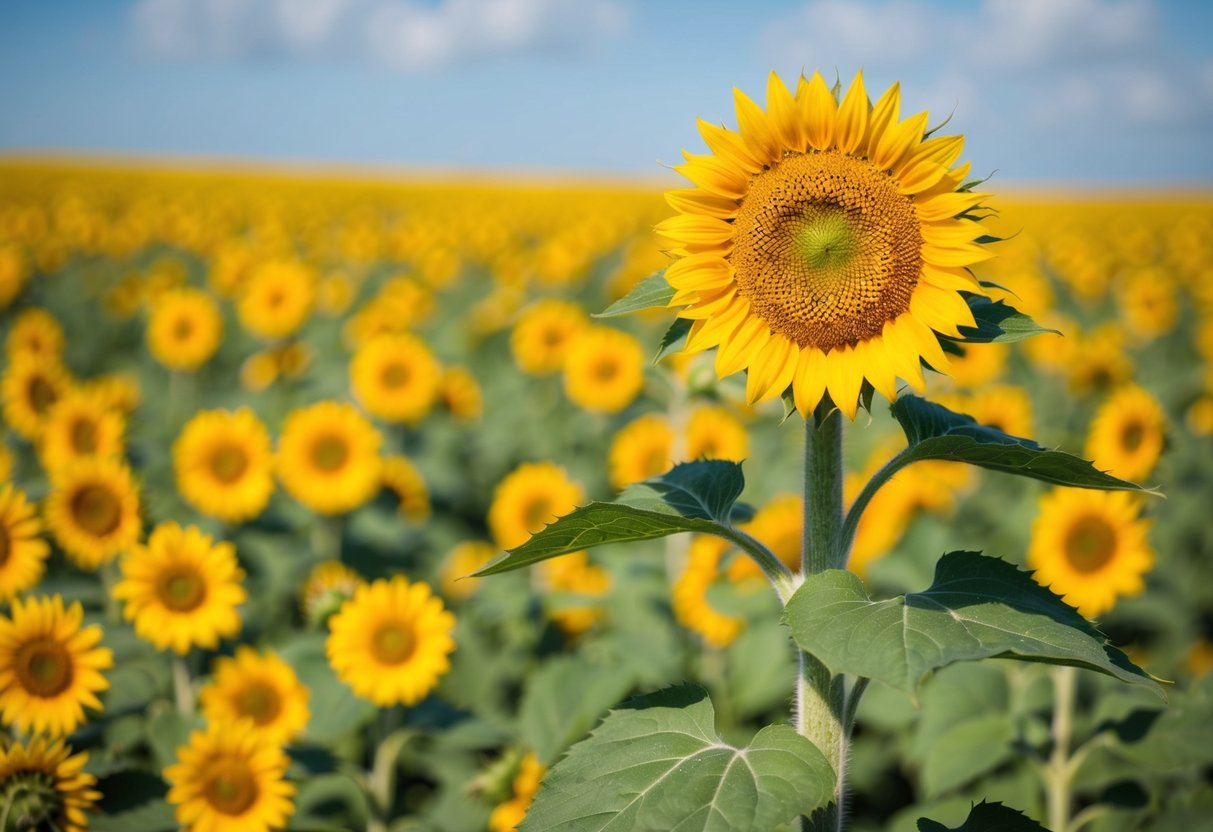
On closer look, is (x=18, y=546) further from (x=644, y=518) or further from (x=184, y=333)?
(x=184, y=333)

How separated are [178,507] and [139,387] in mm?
3693

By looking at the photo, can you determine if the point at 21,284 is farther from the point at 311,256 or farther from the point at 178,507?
the point at 311,256

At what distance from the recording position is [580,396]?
218 inches

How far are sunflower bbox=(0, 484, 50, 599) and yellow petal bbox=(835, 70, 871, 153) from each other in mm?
2544

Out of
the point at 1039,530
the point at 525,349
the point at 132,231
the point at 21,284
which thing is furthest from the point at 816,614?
the point at 132,231

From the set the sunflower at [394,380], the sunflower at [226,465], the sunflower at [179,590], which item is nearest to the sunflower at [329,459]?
the sunflower at [226,465]

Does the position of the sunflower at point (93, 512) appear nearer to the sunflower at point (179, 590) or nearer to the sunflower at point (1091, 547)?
the sunflower at point (179, 590)

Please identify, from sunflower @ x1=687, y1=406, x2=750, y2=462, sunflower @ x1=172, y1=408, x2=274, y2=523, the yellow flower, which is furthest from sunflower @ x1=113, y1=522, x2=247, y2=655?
sunflower @ x1=687, y1=406, x2=750, y2=462

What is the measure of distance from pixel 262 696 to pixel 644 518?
1912mm

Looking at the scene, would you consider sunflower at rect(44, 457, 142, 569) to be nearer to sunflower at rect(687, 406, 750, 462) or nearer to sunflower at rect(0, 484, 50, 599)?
sunflower at rect(0, 484, 50, 599)

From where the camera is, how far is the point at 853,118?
4.52ft

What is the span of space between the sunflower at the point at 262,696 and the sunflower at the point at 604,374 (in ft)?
9.62

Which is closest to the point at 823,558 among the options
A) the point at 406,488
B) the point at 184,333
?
the point at 406,488

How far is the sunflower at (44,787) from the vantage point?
6.27 ft
